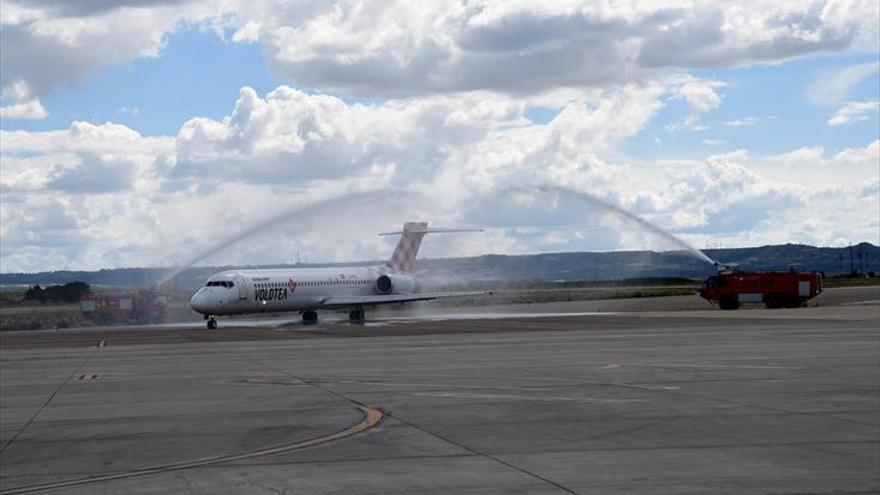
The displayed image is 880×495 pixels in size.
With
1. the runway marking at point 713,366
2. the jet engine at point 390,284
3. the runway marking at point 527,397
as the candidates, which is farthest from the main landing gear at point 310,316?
the runway marking at point 527,397

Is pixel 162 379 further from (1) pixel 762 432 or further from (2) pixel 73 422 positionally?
(1) pixel 762 432

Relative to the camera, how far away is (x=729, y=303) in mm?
76438

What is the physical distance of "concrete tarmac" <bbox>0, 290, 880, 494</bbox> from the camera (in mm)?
14648

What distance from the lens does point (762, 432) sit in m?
18.0

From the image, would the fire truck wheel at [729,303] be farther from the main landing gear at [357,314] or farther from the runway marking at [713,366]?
the runway marking at [713,366]

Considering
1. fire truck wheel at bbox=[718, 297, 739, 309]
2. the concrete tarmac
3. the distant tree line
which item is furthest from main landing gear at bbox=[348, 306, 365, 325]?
the distant tree line

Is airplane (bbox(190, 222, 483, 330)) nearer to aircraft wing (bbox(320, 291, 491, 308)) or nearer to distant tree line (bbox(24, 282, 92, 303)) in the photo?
aircraft wing (bbox(320, 291, 491, 308))

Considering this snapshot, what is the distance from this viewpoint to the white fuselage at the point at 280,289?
6706 cm

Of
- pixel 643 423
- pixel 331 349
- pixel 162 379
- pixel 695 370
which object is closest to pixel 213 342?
pixel 331 349

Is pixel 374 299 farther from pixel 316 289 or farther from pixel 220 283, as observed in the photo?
pixel 220 283

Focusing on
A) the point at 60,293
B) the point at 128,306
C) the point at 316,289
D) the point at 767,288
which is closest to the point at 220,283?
the point at 316,289

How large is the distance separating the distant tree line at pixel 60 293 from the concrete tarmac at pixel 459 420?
8322cm

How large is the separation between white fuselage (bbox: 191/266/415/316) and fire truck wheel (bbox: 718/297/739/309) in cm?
2131

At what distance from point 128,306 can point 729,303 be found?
42.6 meters
